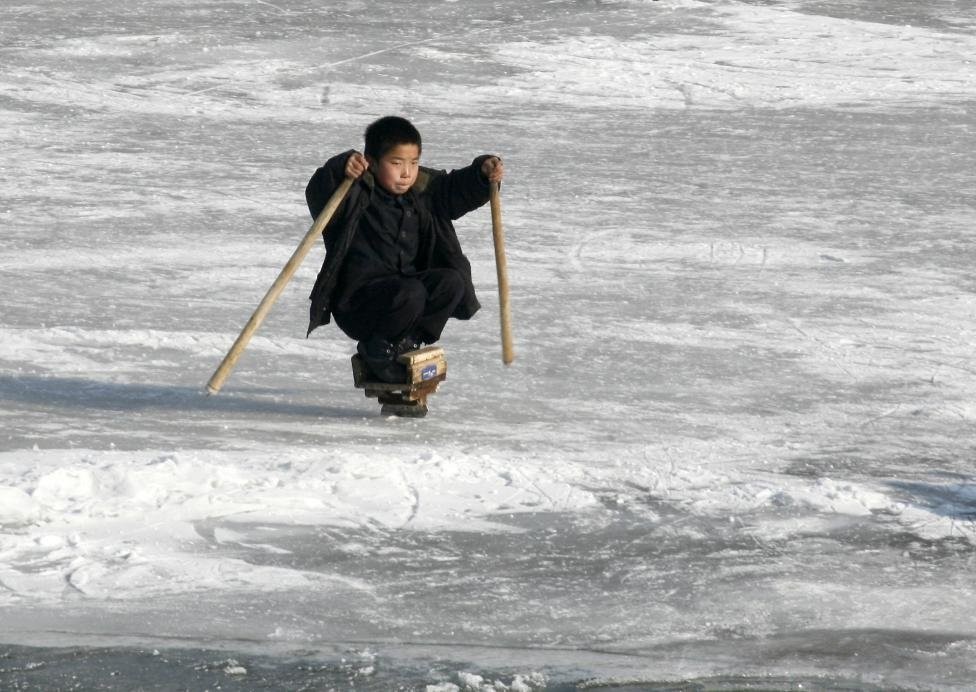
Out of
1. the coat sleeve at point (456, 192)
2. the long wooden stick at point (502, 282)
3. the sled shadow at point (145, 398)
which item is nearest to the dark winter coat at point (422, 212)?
the coat sleeve at point (456, 192)

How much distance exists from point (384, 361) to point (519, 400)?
21.6 inches

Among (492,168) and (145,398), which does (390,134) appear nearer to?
(492,168)

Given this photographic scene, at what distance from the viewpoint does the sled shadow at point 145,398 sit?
586cm

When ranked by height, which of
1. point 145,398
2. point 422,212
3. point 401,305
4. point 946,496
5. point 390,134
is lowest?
point 145,398

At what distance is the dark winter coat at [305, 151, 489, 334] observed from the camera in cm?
560

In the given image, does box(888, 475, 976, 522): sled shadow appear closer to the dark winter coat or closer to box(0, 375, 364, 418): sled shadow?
the dark winter coat

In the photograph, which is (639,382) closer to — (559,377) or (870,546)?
(559,377)

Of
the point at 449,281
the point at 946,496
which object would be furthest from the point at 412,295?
the point at 946,496

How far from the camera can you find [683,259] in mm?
8414

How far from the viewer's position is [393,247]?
5707mm

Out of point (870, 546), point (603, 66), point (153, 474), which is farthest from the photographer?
point (603, 66)

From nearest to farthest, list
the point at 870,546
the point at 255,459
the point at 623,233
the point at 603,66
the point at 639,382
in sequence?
the point at 870,546, the point at 255,459, the point at 639,382, the point at 623,233, the point at 603,66

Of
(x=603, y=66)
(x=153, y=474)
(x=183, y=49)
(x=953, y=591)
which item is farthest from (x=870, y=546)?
(x=183, y=49)

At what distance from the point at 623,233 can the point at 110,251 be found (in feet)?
8.20
